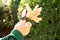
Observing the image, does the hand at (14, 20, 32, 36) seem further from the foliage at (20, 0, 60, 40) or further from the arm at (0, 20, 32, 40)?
the foliage at (20, 0, 60, 40)

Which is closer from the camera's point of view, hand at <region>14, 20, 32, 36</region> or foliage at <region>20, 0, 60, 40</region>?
hand at <region>14, 20, 32, 36</region>

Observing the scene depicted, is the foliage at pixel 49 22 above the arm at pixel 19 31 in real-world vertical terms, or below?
below

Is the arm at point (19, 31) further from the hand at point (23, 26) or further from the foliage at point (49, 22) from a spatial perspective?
the foliage at point (49, 22)

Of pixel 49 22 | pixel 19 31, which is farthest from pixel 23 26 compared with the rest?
pixel 49 22

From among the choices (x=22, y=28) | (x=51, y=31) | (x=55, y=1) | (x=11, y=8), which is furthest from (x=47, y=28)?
(x=11, y=8)

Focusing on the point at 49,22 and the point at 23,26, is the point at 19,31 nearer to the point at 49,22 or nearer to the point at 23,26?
the point at 23,26

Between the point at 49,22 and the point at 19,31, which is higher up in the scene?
the point at 19,31

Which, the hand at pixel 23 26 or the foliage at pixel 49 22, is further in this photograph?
the foliage at pixel 49 22

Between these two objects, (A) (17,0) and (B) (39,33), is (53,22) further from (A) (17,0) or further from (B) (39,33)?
(A) (17,0)

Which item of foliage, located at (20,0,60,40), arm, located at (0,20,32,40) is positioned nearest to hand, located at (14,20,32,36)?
arm, located at (0,20,32,40)

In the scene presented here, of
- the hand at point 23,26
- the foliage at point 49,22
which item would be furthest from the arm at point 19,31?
the foliage at point 49,22

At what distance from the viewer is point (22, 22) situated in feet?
4.20

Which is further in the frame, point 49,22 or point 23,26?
point 49,22

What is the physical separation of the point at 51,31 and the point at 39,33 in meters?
0.31
